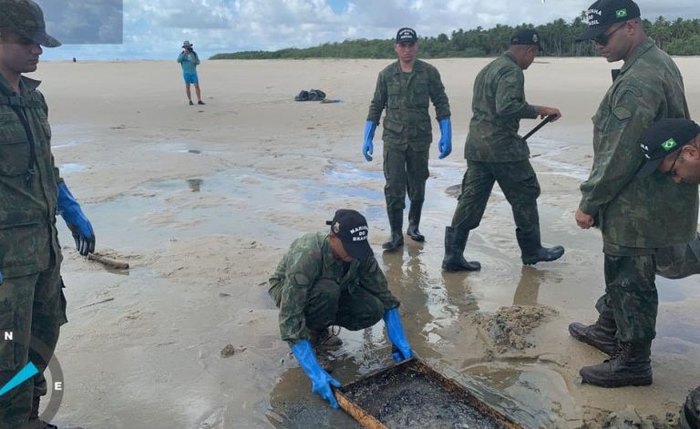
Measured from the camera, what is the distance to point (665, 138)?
3.04 m

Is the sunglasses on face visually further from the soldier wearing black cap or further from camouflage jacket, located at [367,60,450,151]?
camouflage jacket, located at [367,60,450,151]

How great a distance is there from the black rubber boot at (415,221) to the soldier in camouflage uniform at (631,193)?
2775mm

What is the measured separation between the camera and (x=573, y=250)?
593 cm

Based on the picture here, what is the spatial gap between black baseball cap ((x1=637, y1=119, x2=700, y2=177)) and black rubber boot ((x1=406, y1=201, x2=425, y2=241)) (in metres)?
3.29

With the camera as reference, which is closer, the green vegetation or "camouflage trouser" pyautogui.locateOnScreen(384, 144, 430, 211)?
"camouflage trouser" pyautogui.locateOnScreen(384, 144, 430, 211)

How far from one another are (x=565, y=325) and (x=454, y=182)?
4.61 metres

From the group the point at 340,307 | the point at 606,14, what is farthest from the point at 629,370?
the point at 606,14

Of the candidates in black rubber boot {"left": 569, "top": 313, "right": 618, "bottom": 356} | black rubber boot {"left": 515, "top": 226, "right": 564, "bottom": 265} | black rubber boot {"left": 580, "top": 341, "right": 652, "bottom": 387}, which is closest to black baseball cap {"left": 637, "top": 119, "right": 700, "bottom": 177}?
black rubber boot {"left": 580, "top": 341, "right": 652, "bottom": 387}

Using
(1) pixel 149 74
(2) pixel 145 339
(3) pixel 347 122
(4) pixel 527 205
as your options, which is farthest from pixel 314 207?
(1) pixel 149 74

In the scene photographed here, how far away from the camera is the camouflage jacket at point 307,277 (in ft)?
11.4

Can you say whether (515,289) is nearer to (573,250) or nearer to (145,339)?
(573,250)

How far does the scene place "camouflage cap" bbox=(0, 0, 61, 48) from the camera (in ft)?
8.97

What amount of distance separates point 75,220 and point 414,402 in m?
2.16

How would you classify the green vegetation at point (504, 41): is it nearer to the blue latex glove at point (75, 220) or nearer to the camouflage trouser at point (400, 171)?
the camouflage trouser at point (400, 171)
